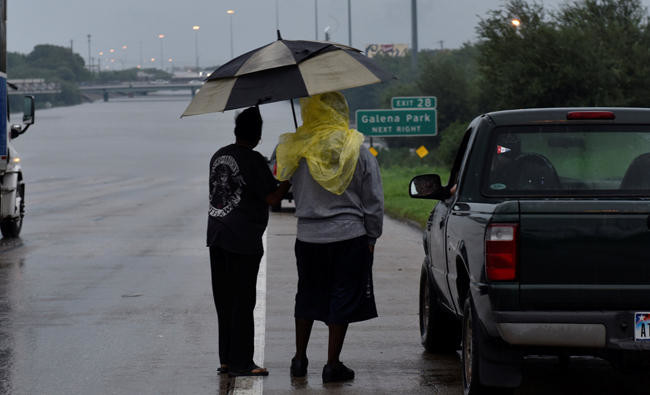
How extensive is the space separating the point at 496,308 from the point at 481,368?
1.36ft

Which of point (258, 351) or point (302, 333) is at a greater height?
point (302, 333)

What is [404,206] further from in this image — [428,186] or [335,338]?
[335,338]

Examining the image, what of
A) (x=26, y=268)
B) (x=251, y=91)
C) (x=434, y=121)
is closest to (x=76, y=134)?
(x=434, y=121)

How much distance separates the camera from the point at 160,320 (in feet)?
32.4

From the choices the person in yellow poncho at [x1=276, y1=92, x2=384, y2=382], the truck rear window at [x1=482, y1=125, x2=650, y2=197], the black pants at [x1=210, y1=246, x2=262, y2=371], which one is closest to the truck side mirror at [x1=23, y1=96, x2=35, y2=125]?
the black pants at [x1=210, y1=246, x2=262, y2=371]

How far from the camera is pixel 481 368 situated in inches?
230

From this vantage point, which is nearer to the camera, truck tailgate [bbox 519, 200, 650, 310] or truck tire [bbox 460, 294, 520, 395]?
truck tailgate [bbox 519, 200, 650, 310]

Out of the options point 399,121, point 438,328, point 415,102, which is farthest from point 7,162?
point 415,102

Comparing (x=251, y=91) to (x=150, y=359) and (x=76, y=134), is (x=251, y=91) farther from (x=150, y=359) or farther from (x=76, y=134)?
(x=76, y=134)

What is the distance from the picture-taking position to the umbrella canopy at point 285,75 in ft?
22.7

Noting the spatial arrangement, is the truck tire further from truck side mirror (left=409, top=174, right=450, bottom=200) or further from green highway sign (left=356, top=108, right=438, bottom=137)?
green highway sign (left=356, top=108, right=438, bottom=137)

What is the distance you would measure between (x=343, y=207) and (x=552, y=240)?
1.76 metres

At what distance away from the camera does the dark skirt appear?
699cm

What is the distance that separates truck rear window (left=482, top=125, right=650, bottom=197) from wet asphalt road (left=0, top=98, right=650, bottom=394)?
1363mm
